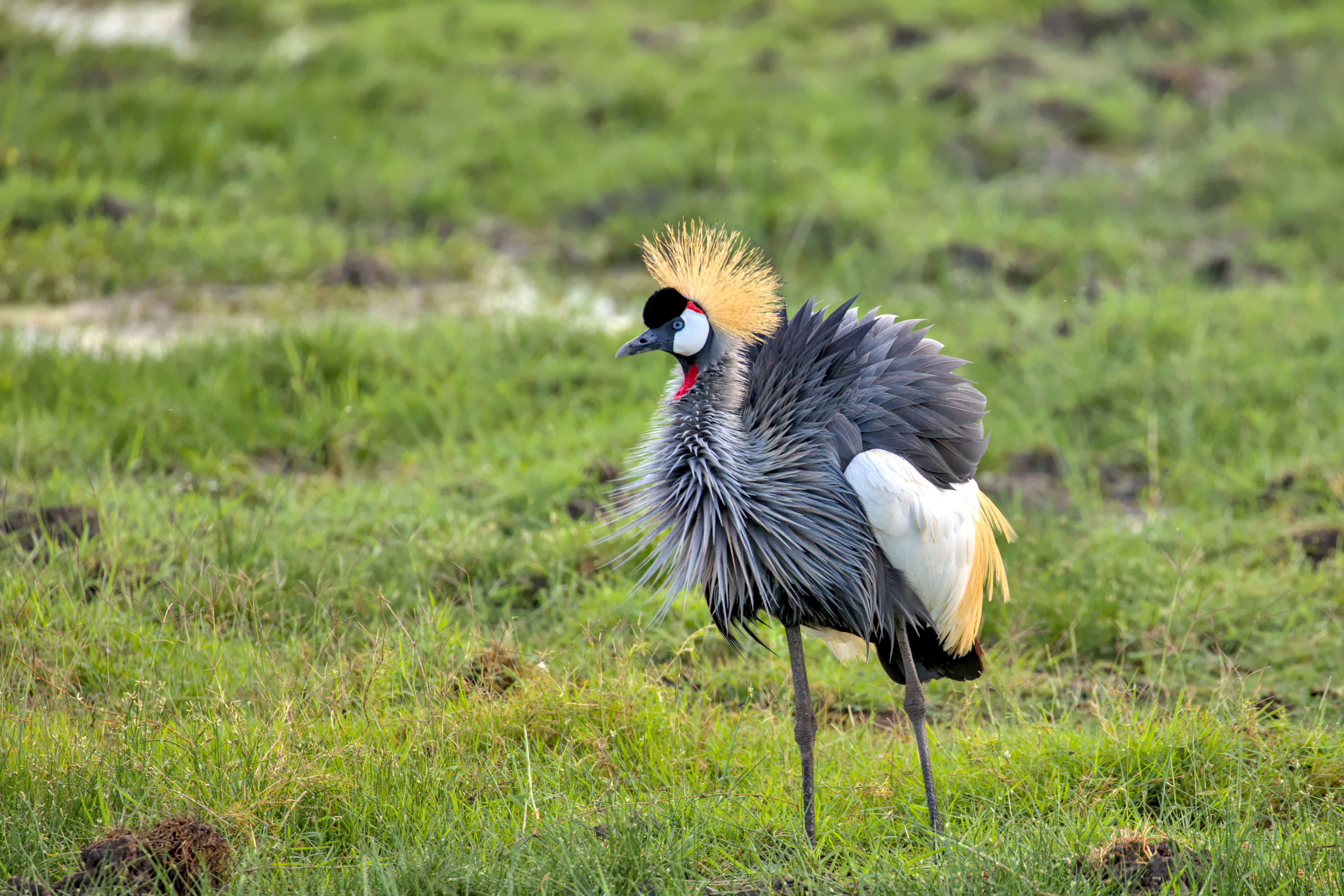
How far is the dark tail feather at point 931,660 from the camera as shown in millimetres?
3352

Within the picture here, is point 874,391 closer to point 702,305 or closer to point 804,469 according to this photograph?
point 804,469

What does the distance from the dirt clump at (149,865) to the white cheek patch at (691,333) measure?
4.80 ft

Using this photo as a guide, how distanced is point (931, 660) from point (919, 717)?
15.4 inches

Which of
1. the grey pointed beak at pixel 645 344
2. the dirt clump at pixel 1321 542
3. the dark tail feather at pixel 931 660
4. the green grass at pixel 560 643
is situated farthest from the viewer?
the dirt clump at pixel 1321 542

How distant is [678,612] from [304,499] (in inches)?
58.9

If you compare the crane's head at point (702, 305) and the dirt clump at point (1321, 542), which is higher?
the crane's head at point (702, 305)

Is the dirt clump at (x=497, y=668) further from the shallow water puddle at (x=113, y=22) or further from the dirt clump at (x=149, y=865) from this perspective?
the shallow water puddle at (x=113, y=22)

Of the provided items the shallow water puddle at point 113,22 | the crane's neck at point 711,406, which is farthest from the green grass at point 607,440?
the crane's neck at point 711,406

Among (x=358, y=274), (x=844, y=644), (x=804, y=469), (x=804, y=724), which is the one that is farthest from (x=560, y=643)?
(x=358, y=274)

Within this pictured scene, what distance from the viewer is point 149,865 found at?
2492 millimetres

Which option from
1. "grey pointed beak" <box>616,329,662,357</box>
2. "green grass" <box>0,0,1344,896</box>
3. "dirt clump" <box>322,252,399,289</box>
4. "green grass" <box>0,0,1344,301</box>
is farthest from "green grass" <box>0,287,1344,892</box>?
"green grass" <box>0,0,1344,301</box>

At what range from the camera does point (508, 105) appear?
30.5 ft

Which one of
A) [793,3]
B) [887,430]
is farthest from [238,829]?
[793,3]

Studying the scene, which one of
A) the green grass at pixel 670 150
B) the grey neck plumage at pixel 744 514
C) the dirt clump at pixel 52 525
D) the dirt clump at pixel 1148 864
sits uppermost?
the green grass at pixel 670 150
